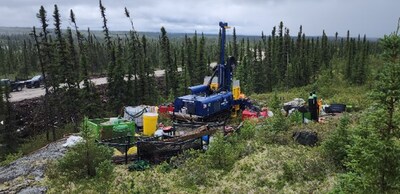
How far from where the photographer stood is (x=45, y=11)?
34.5m

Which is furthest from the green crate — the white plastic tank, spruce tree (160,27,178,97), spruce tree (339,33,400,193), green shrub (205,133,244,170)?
spruce tree (160,27,178,97)

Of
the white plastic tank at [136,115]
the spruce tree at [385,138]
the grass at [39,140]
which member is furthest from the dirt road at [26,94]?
the spruce tree at [385,138]

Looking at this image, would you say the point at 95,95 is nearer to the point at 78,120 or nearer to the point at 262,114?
the point at 78,120

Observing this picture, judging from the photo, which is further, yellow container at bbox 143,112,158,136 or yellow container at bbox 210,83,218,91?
yellow container at bbox 210,83,218,91

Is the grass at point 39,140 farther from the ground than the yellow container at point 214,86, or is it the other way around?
the yellow container at point 214,86

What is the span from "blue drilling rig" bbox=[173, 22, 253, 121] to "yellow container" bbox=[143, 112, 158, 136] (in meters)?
2.77

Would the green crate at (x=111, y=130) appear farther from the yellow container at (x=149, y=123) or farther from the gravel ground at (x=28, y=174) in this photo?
the gravel ground at (x=28, y=174)

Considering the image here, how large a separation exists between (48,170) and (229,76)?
1363cm

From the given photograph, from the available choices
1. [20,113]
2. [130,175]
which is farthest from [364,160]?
[20,113]

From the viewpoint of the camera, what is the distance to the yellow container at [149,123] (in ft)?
67.8

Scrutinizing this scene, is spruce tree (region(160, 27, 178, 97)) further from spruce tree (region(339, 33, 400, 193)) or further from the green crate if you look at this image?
spruce tree (region(339, 33, 400, 193))

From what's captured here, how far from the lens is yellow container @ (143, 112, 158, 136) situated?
20656mm

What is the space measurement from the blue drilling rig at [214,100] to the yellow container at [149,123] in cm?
277

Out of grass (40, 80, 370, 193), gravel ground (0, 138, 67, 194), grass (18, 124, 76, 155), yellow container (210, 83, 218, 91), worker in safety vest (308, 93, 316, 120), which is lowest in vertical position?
grass (18, 124, 76, 155)
